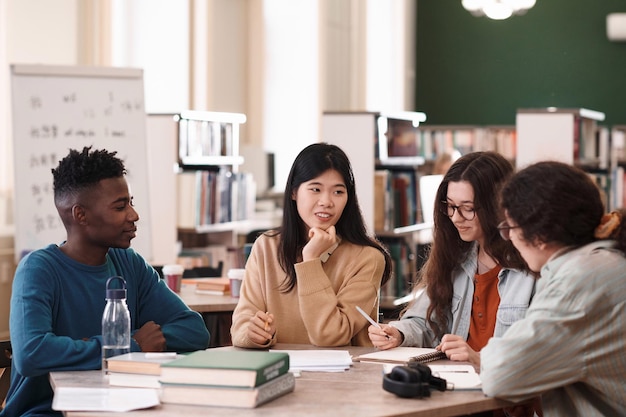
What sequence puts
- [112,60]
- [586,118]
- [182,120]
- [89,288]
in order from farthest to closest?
[586,118]
[112,60]
[182,120]
[89,288]

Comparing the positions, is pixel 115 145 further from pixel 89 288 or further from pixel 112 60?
pixel 89 288

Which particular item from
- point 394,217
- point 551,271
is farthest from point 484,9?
point 551,271

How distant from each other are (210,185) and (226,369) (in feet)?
15.3

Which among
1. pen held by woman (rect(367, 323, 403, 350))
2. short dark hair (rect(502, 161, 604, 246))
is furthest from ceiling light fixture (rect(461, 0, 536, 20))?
short dark hair (rect(502, 161, 604, 246))

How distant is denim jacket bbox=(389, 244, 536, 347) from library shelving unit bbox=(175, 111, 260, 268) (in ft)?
11.6

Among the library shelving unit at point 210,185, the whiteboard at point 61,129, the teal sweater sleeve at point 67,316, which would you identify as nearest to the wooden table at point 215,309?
the whiteboard at point 61,129

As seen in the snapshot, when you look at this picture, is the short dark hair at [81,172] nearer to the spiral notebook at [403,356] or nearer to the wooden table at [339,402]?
the wooden table at [339,402]

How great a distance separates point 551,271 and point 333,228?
86 cm

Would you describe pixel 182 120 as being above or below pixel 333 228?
above

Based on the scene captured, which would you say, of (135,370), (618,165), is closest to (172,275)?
(135,370)

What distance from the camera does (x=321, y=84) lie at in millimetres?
9008

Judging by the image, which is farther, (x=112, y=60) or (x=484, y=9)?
(x=484, y=9)

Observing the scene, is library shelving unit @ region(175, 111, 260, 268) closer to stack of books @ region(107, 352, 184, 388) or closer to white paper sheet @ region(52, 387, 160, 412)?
stack of books @ region(107, 352, 184, 388)

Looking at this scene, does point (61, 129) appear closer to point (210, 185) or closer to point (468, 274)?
point (210, 185)
